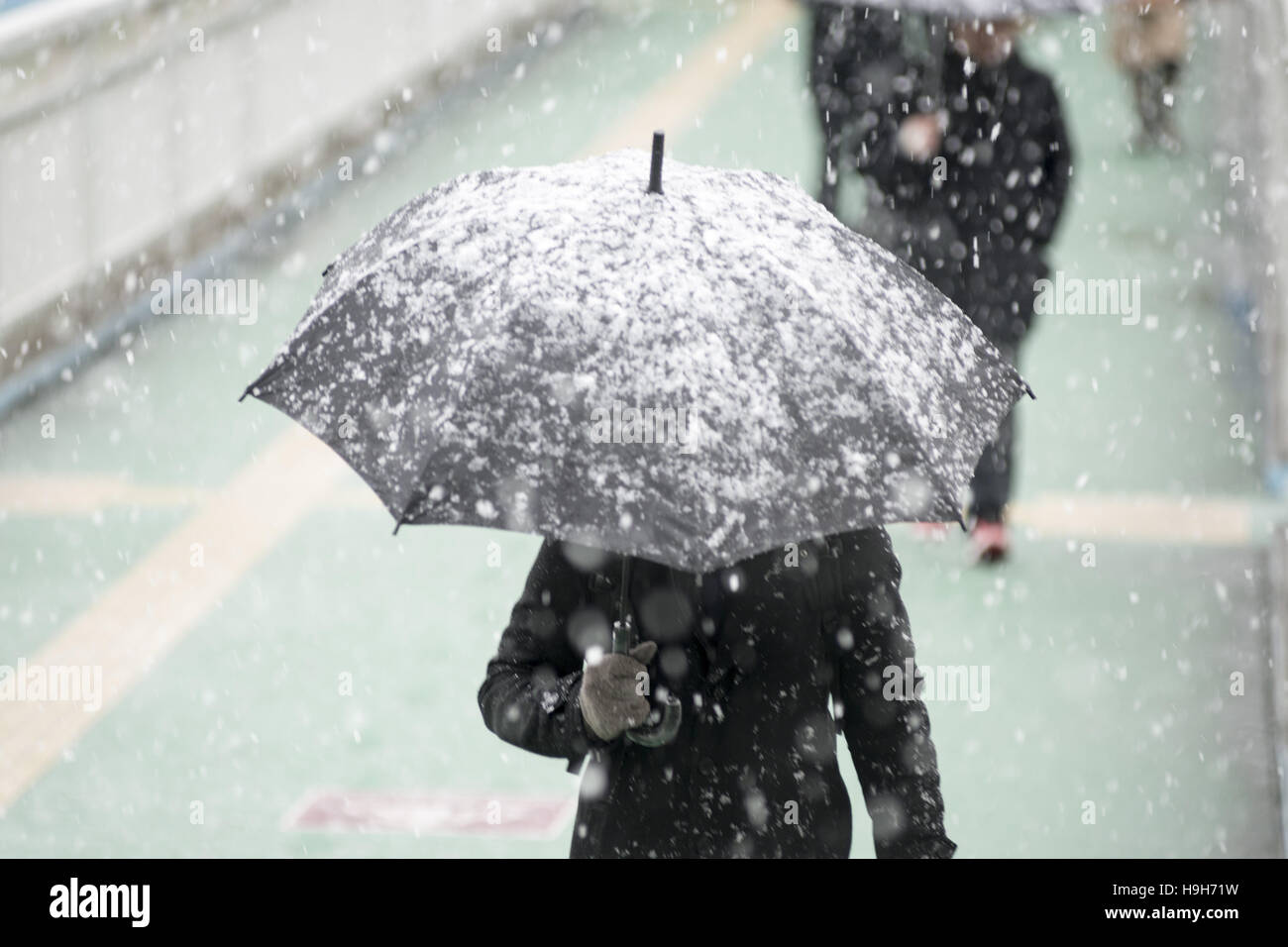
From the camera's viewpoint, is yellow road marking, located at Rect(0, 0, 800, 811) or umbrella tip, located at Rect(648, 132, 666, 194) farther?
yellow road marking, located at Rect(0, 0, 800, 811)

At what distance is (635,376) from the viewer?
2.67 m

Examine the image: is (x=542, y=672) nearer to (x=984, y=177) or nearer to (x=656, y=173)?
(x=656, y=173)

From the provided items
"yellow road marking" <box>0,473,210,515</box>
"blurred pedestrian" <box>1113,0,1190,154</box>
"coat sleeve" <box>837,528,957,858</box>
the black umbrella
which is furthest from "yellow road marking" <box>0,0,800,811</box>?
"blurred pedestrian" <box>1113,0,1190,154</box>

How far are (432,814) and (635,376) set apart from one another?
10.1ft

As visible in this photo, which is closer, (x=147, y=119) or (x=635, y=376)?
(x=635, y=376)

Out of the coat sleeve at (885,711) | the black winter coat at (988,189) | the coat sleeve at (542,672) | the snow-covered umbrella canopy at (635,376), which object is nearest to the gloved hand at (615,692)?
the coat sleeve at (542,672)

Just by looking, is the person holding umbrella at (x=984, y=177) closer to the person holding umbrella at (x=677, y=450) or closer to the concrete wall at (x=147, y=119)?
the person holding umbrella at (x=677, y=450)

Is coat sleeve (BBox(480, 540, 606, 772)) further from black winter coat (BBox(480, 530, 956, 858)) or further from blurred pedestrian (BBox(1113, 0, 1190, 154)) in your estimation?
blurred pedestrian (BBox(1113, 0, 1190, 154))

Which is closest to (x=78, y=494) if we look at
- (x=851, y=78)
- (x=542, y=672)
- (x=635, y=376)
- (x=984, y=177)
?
(x=851, y=78)

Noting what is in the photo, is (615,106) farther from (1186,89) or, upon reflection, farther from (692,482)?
(692,482)

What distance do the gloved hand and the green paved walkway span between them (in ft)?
8.07

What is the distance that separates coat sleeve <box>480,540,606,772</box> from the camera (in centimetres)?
300

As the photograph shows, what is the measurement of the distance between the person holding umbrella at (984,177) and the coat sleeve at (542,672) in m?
3.63
